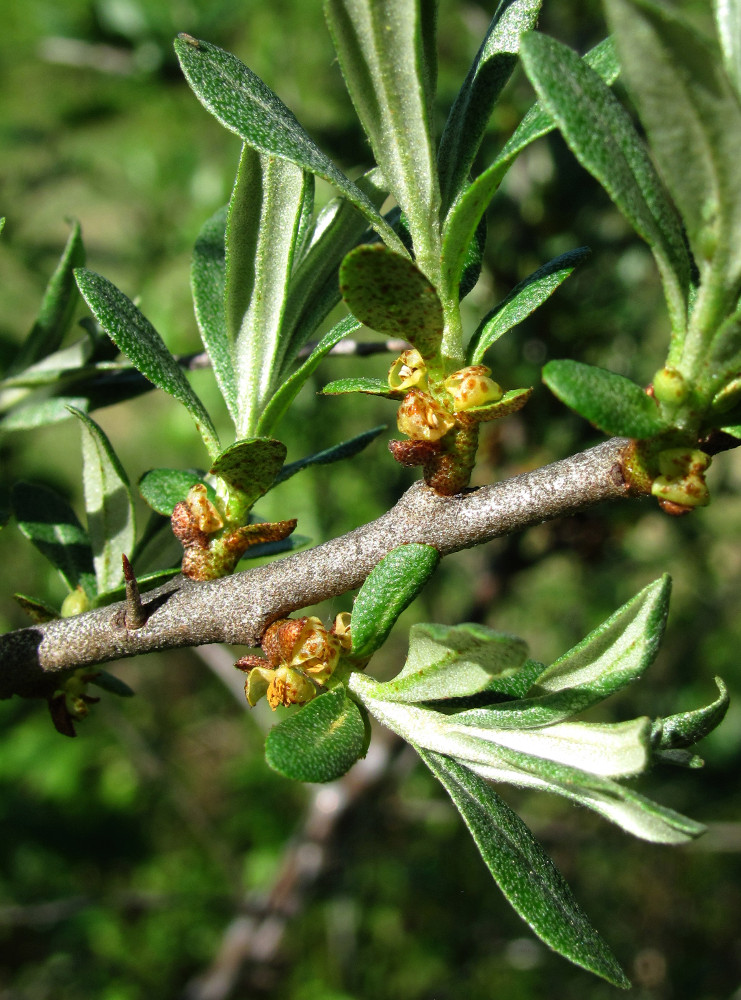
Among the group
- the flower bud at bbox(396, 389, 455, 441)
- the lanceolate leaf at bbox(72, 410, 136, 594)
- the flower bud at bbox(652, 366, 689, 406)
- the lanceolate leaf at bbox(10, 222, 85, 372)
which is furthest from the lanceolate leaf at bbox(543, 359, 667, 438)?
the lanceolate leaf at bbox(10, 222, 85, 372)

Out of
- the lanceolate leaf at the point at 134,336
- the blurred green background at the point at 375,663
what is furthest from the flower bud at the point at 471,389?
the blurred green background at the point at 375,663

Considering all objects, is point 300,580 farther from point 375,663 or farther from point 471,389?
point 375,663

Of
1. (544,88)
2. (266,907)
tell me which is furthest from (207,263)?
(266,907)

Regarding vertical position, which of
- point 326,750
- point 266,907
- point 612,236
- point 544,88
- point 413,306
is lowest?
point 266,907

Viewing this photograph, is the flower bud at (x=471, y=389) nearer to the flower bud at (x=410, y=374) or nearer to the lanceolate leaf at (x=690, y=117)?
the flower bud at (x=410, y=374)

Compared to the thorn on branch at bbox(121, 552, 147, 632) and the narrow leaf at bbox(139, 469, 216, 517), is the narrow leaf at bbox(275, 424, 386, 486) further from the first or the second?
the thorn on branch at bbox(121, 552, 147, 632)

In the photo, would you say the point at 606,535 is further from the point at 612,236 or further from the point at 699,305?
the point at 699,305
